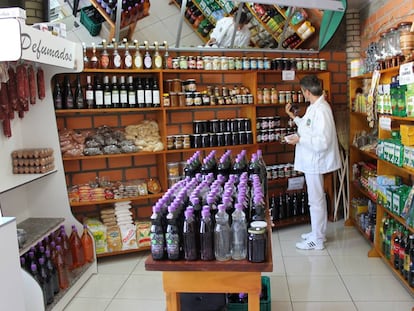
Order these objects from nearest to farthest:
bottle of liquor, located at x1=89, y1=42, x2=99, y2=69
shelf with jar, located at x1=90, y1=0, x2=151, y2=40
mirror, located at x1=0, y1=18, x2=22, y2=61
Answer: mirror, located at x1=0, y1=18, x2=22, y2=61 < bottle of liquor, located at x1=89, y1=42, x2=99, y2=69 < shelf with jar, located at x1=90, y1=0, x2=151, y2=40

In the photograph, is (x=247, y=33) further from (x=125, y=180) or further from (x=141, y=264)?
(x=141, y=264)

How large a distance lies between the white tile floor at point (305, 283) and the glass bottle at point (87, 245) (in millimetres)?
192

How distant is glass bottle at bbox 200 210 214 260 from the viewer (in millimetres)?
1813

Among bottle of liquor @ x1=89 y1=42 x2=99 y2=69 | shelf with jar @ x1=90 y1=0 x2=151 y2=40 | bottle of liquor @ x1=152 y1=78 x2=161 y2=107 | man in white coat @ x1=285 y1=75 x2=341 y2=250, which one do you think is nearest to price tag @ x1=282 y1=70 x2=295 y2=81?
man in white coat @ x1=285 y1=75 x2=341 y2=250

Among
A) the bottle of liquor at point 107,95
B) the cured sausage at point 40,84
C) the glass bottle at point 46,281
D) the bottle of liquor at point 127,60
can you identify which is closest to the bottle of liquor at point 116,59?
the bottle of liquor at point 127,60

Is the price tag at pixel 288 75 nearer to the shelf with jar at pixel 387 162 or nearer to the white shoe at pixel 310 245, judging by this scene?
the shelf with jar at pixel 387 162

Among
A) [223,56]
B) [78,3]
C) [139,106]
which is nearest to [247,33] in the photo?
[223,56]

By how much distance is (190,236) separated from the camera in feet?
5.96

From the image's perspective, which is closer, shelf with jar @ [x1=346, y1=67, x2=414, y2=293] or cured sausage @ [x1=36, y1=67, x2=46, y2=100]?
shelf with jar @ [x1=346, y1=67, x2=414, y2=293]

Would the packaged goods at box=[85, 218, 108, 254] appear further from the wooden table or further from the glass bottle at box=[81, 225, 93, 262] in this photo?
the wooden table

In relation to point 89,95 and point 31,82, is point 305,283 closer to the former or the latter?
point 89,95

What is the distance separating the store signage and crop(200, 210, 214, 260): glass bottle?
1511 millimetres

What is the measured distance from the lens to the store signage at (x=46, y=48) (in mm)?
2477

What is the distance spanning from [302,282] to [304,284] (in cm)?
4
